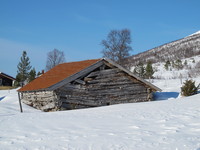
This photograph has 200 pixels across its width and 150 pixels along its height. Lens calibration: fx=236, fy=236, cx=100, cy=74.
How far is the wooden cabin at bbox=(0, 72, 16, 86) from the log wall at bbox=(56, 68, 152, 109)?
35.6 meters

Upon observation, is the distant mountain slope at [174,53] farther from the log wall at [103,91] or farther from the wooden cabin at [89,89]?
the wooden cabin at [89,89]

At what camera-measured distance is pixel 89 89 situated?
1552 centimetres

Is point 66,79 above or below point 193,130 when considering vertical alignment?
above

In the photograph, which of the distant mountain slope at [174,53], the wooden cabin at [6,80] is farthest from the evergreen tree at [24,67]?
the distant mountain slope at [174,53]

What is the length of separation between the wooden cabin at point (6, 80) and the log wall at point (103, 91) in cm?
3563

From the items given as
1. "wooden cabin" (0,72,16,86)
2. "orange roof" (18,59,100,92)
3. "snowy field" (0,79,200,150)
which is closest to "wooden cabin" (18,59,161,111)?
"orange roof" (18,59,100,92)

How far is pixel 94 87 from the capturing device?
15.7 m

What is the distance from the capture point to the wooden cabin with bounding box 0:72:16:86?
46.6 m

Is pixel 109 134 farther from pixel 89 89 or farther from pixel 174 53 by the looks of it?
pixel 174 53

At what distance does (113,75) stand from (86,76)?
78.7 inches

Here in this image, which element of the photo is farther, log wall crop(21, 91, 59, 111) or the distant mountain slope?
the distant mountain slope

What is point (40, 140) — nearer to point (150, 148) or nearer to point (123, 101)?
point (150, 148)

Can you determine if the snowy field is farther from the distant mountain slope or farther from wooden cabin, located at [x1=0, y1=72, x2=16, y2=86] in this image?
the distant mountain slope

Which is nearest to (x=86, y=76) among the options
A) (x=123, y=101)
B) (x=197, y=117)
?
(x=123, y=101)
